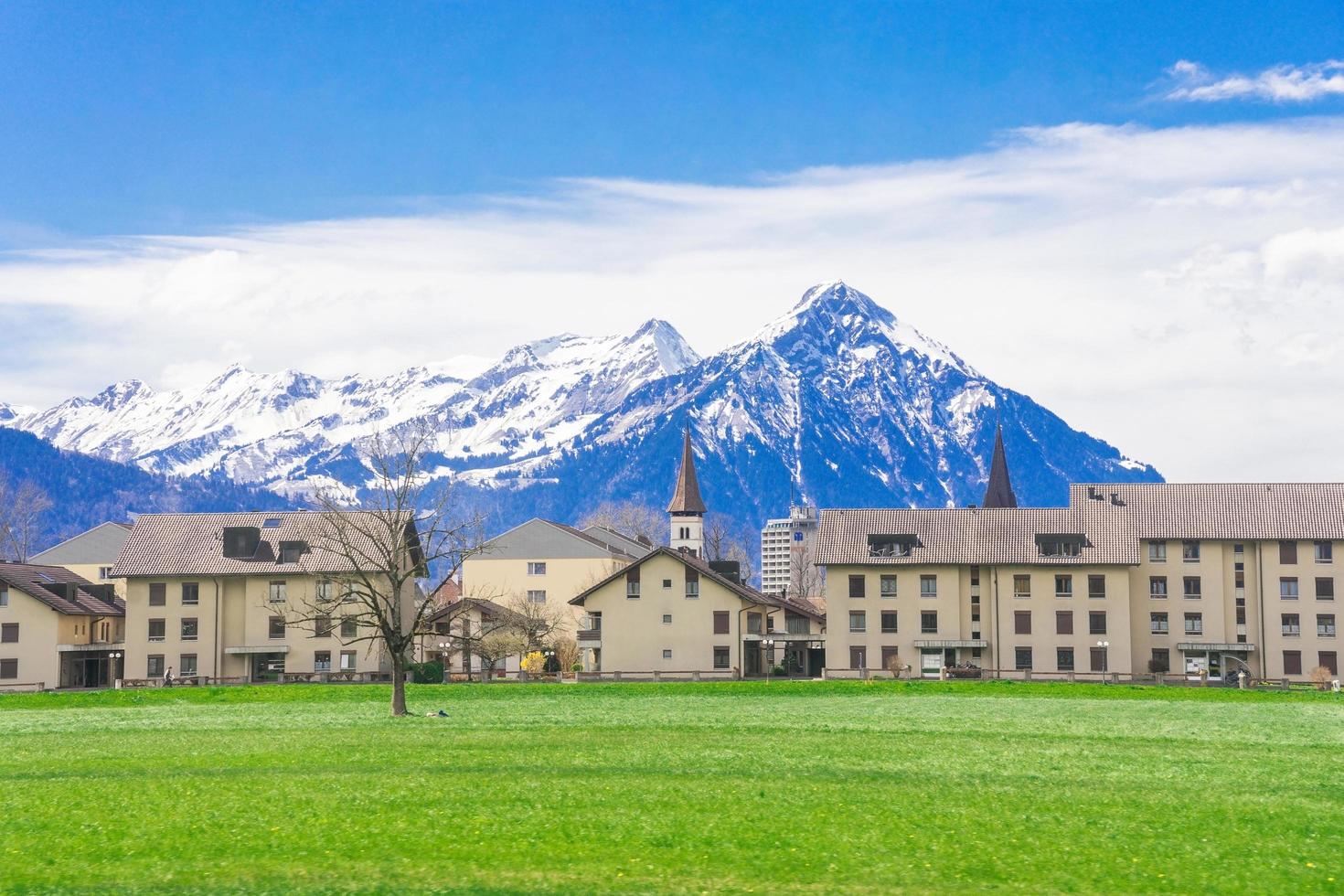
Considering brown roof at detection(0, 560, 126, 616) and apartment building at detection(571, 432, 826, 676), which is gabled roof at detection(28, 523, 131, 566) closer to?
brown roof at detection(0, 560, 126, 616)

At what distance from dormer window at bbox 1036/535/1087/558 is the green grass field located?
5200cm

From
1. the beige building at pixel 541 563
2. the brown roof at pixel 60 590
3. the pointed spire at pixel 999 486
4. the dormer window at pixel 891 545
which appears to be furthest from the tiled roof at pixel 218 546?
the pointed spire at pixel 999 486

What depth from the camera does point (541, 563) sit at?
545ft

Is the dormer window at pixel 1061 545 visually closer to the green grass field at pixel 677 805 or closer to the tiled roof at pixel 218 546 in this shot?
the tiled roof at pixel 218 546

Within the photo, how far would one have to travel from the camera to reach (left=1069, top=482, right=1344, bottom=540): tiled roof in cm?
11431

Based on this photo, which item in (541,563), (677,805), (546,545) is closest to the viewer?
→ (677,805)

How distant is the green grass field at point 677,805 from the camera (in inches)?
992

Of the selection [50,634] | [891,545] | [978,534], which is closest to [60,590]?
[50,634]

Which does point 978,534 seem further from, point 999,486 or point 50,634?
point 999,486

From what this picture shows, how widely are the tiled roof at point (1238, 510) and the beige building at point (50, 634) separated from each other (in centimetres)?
7033

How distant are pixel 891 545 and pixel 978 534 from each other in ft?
20.1

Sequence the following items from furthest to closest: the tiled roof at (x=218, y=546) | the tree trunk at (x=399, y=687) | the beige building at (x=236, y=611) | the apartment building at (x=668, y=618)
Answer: the tiled roof at (x=218, y=546)
the beige building at (x=236, y=611)
the apartment building at (x=668, y=618)
the tree trunk at (x=399, y=687)

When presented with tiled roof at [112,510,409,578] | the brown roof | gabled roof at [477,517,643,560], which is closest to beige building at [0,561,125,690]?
the brown roof

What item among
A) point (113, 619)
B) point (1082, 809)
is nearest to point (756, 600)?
point (113, 619)
